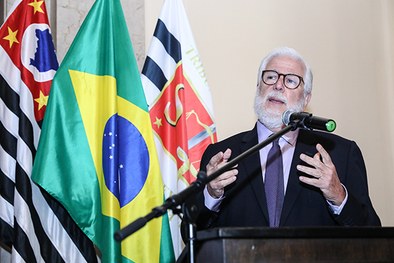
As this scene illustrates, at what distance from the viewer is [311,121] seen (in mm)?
2736

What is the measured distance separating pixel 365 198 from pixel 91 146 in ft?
4.73

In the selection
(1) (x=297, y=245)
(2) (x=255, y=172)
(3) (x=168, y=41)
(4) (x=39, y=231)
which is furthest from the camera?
(3) (x=168, y=41)

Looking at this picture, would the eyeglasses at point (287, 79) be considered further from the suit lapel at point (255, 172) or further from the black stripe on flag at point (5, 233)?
the black stripe on flag at point (5, 233)

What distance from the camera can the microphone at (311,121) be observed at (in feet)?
8.80

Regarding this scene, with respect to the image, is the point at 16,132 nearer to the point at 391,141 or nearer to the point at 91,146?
the point at 91,146

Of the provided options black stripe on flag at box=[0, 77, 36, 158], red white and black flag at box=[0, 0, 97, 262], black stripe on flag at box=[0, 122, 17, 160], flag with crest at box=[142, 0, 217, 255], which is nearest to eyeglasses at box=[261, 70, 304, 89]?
flag with crest at box=[142, 0, 217, 255]

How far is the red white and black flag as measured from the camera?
3.55 m

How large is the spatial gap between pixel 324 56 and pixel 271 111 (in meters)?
1.44

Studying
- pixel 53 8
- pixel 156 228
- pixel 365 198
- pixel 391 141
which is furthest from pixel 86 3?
pixel 391 141

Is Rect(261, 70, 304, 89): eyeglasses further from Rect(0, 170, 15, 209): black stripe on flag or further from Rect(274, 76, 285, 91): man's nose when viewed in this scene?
Rect(0, 170, 15, 209): black stripe on flag

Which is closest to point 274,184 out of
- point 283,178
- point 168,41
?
point 283,178

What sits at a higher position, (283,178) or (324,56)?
(324,56)

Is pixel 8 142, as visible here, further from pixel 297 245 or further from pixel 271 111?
pixel 297 245

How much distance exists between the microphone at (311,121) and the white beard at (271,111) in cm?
76
